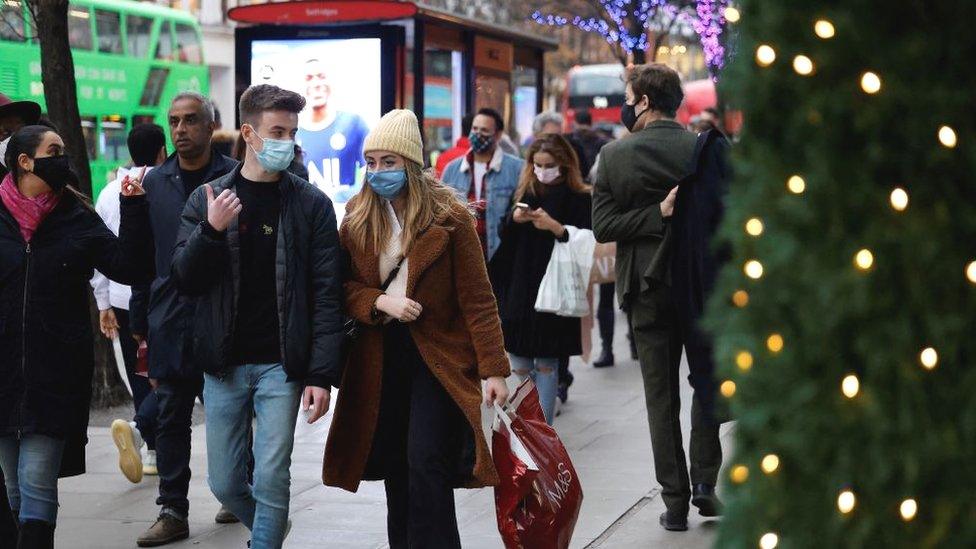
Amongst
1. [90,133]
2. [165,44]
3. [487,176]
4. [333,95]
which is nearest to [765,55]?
[487,176]

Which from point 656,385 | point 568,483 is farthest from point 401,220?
point 656,385

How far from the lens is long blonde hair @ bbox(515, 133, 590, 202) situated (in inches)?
339

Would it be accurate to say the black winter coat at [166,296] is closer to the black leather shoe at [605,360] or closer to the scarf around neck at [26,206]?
the scarf around neck at [26,206]

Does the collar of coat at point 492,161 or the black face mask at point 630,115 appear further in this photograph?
the collar of coat at point 492,161

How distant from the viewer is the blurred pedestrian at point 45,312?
5.26 meters

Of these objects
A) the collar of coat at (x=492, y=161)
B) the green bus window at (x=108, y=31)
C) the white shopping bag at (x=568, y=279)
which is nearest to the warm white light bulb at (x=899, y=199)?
the white shopping bag at (x=568, y=279)

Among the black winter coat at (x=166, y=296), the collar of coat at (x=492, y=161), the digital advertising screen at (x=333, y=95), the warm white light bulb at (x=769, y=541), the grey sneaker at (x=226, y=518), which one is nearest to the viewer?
the warm white light bulb at (x=769, y=541)

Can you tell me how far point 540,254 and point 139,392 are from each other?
92.0 inches

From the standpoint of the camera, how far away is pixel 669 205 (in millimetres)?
6277

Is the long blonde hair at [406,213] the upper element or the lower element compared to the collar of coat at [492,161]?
upper

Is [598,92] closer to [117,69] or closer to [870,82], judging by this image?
[117,69]

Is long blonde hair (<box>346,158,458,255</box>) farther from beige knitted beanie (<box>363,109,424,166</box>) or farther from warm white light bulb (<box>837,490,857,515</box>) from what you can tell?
warm white light bulb (<box>837,490,857,515</box>)

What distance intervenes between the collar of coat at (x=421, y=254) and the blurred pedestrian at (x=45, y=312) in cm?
90

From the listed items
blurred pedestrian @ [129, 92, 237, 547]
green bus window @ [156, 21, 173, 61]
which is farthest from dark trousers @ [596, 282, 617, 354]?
green bus window @ [156, 21, 173, 61]
